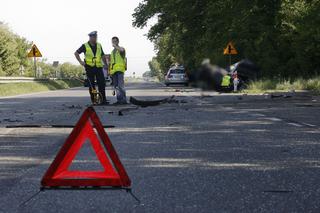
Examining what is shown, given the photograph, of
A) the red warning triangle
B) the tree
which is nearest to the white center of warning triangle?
the red warning triangle

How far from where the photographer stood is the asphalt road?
4.43m

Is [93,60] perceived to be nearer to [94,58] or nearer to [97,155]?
[94,58]

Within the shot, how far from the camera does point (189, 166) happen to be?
6297 millimetres

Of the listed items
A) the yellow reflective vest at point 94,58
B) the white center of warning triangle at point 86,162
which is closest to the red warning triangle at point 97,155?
the white center of warning triangle at point 86,162

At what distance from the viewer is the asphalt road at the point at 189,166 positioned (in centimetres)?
443

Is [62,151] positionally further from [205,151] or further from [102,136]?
[205,151]

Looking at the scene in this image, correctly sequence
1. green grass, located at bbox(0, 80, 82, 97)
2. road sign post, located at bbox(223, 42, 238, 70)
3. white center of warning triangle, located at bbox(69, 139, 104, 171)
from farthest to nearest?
green grass, located at bbox(0, 80, 82, 97) < white center of warning triangle, located at bbox(69, 139, 104, 171) < road sign post, located at bbox(223, 42, 238, 70)

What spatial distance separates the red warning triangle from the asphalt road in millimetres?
172

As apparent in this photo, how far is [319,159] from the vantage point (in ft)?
22.0

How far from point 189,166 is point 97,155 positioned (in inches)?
78.5

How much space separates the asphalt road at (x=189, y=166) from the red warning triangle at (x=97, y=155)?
0.17 meters

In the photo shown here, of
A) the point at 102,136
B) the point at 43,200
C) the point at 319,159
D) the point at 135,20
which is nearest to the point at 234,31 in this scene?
the point at 102,136

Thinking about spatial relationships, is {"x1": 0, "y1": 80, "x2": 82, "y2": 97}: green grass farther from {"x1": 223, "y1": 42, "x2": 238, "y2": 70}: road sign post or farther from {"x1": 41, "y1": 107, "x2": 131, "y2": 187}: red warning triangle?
{"x1": 223, "y1": 42, "x2": 238, "y2": 70}: road sign post

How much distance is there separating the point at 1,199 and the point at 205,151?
11.5ft
